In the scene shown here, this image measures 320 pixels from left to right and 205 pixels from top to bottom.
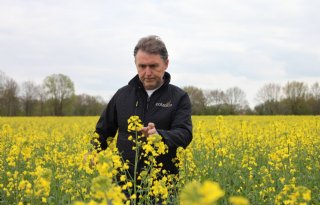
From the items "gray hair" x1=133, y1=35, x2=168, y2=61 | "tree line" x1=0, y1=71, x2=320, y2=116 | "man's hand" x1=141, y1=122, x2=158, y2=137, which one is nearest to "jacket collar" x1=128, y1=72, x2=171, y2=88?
"gray hair" x1=133, y1=35, x2=168, y2=61

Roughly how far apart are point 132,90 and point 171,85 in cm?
39

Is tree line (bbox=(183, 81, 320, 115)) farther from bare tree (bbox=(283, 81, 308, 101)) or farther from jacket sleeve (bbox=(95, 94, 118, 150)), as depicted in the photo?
jacket sleeve (bbox=(95, 94, 118, 150))

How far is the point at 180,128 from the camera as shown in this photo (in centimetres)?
349

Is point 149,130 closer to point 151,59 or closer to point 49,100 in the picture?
point 151,59

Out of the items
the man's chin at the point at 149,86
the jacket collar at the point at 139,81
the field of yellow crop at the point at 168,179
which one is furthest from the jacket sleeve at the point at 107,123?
the man's chin at the point at 149,86

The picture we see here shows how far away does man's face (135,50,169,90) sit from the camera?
138 inches

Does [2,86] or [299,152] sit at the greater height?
[2,86]

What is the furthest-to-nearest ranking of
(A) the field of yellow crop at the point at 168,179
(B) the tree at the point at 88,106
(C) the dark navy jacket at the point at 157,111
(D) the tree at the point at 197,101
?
(B) the tree at the point at 88,106 < (D) the tree at the point at 197,101 < (C) the dark navy jacket at the point at 157,111 < (A) the field of yellow crop at the point at 168,179

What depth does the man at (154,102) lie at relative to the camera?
3535 mm

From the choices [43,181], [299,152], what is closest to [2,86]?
[299,152]

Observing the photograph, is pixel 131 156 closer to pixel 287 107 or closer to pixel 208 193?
pixel 208 193

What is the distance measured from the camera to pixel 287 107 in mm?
54344

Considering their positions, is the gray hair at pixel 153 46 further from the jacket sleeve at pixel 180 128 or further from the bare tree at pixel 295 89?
the bare tree at pixel 295 89

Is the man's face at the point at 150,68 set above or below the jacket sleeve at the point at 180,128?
above
